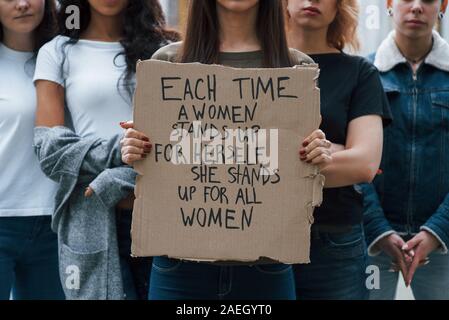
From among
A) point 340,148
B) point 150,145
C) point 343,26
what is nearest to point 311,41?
point 343,26

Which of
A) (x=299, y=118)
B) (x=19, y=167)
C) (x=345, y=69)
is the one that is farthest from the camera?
(x=19, y=167)

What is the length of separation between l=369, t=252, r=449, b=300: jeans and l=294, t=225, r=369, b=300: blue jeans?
1.11 ft

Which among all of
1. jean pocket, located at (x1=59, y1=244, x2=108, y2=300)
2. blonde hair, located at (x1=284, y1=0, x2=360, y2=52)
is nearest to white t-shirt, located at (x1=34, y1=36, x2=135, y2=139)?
jean pocket, located at (x1=59, y1=244, x2=108, y2=300)

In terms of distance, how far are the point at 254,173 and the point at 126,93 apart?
2.20ft

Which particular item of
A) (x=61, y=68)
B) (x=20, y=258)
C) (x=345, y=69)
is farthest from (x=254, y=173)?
(x=20, y=258)

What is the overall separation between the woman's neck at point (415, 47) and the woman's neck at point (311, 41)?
0.41m

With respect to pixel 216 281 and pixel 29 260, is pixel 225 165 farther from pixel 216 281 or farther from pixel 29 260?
pixel 29 260

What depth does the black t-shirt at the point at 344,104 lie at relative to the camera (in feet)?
8.68

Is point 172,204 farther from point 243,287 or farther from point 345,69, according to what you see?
point 345,69

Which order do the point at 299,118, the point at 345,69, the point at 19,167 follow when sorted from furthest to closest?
the point at 19,167, the point at 345,69, the point at 299,118

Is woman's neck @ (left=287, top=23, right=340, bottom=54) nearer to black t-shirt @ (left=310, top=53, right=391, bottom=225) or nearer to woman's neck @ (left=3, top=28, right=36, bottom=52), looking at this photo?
black t-shirt @ (left=310, top=53, right=391, bottom=225)

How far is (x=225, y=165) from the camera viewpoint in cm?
229

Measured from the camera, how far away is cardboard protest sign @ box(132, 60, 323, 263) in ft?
7.40

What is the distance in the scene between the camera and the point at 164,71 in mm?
2295
